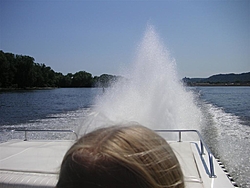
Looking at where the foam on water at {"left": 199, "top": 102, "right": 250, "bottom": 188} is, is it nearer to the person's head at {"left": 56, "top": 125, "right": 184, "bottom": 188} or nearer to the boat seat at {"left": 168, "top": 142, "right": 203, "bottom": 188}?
the boat seat at {"left": 168, "top": 142, "right": 203, "bottom": 188}

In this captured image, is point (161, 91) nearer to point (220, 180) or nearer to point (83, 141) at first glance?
point (220, 180)

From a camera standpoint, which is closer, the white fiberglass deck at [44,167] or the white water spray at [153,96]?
the white fiberglass deck at [44,167]

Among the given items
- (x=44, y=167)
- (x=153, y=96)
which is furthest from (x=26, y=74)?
(x=44, y=167)

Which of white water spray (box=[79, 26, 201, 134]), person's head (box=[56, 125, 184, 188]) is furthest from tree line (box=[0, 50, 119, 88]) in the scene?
person's head (box=[56, 125, 184, 188])

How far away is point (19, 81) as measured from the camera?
8331 cm

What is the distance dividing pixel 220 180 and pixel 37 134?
8.61 metres

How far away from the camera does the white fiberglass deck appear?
2.99 m

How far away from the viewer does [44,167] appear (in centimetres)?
350

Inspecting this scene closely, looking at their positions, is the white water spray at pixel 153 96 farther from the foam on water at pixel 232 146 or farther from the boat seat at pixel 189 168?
the boat seat at pixel 189 168

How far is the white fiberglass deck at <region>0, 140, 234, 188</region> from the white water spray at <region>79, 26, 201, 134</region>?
5.18m

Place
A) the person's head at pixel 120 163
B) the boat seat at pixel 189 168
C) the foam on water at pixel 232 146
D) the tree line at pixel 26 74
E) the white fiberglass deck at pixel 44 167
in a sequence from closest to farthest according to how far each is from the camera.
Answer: the person's head at pixel 120 163 → the boat seat at pixel 189 168 → the white fiberglass deck at pixel 44 167 → the foam on water at pixel 232 146 → the tree line at pixel 26 74

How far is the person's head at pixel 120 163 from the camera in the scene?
24.0 inches

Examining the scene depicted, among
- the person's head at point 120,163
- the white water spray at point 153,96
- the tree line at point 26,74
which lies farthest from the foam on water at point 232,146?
the tree line at point 26,74

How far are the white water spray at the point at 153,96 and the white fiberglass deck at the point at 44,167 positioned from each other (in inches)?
204
